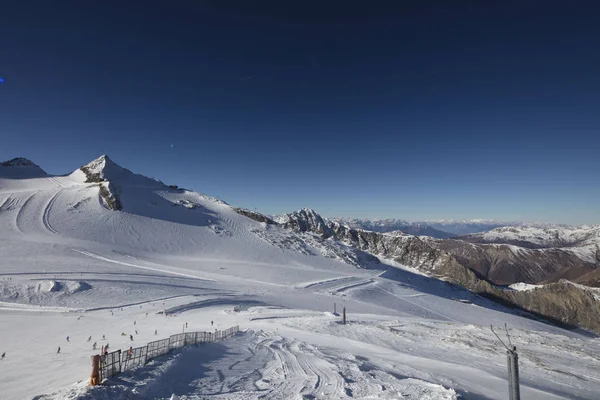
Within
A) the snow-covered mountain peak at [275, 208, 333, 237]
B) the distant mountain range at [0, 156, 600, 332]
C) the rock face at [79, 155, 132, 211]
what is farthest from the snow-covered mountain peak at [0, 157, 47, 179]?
the snow-covered mountain peak at [275, 208, 333, 237]

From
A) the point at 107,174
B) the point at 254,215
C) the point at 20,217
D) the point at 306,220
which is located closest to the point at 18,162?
the point at 107,174

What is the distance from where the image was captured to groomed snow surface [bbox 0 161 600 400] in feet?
41.7

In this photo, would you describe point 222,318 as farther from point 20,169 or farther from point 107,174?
point 20,169

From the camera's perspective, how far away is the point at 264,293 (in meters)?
52.1

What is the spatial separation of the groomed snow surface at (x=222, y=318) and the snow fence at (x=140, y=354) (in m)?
0.52

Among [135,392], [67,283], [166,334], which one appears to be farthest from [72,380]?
[67,283]

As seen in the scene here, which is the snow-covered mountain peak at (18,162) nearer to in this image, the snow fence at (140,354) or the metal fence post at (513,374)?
the snow fence at (140,354)

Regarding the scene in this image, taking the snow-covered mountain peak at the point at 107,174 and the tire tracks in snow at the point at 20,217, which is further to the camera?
the snow-covered mountain peak at the point at 107,174

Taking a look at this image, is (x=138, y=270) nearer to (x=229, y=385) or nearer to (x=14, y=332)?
(x=14, y=332)

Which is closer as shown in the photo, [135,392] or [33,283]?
[135,392]

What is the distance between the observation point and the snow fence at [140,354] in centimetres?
1017

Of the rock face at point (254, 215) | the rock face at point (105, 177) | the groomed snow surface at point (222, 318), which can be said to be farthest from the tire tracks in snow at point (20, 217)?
the rock face at point (254, 215)

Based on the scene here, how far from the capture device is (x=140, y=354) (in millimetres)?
12992

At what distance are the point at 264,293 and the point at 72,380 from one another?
134ft
